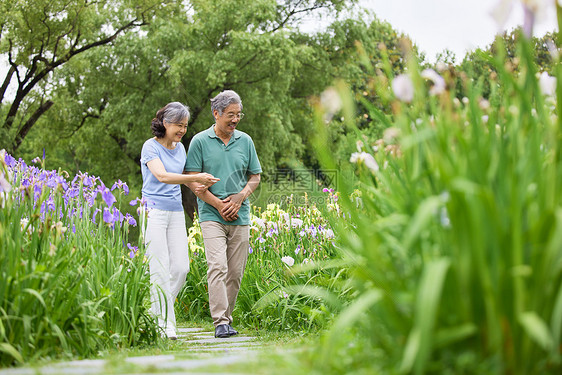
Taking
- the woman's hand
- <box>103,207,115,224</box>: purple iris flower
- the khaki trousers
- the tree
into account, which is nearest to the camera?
<box>103,207,115,224</box>: purple iris flower

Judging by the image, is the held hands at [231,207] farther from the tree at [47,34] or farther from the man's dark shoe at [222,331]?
the tree at [47,34]

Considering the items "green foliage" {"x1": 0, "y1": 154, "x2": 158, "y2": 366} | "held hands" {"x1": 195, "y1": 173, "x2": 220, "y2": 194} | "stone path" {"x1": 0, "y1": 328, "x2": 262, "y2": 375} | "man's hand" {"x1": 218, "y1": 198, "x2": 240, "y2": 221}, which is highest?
"held hands" {"x1": 195, "y1": 173, "x2": 220, "y2": 194}

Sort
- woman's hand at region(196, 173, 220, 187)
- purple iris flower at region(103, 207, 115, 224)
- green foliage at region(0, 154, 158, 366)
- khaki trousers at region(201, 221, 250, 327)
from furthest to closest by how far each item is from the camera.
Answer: khaki trousers at region(201, 221, 250, 327) → woman's hand at region(196, 173, 220, 187) → purple iris flower at region(103, 207, 115, 224) → green foliage at region(0, 154, 158, 366)

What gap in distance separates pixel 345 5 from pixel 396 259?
21.6 m

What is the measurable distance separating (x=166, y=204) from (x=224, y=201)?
1.68ft

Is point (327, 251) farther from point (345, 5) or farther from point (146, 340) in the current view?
point (345, 5)

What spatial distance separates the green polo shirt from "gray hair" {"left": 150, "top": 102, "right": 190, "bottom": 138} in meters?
0.28

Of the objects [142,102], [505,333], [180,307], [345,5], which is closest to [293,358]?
[505,333]

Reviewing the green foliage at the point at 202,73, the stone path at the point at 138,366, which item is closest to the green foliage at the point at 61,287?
the stone path at the point at 138,366

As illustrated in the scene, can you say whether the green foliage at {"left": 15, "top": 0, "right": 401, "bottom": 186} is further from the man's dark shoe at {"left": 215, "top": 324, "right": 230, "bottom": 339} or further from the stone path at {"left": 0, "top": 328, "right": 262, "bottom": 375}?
the stone path at {"left": 0, "top": 328, "right": 262, "bottom": 375}

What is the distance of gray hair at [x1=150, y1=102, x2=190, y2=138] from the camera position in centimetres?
530

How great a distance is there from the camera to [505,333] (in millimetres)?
2105

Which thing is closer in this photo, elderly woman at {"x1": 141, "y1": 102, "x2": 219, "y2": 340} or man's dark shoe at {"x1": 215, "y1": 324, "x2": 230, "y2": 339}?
elderly woman at {"x1": 141, "y1": 102, "x2": 219, "y2": 340}

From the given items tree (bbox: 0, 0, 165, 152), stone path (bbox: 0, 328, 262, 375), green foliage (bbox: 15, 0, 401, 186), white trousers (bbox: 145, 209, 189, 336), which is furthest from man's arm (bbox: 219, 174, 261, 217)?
tree (bbox: 0, 0, 165, 152)
